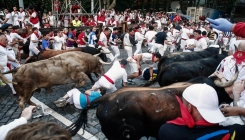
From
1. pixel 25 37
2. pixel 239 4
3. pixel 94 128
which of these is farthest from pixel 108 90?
pixel 239 4

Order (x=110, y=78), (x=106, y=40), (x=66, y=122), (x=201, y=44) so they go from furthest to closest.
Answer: (x=106, y=40) → (x=201, y=44) → (x=110, y=78) → (x=66, y=122)

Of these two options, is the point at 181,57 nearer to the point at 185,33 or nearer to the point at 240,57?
the point at 240,57

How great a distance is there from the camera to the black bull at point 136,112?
3717mm

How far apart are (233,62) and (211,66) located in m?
2.19

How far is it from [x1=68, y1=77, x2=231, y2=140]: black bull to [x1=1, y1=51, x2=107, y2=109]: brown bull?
9.17 feet

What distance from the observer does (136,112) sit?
12.1 feet

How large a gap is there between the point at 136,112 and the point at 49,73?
3.54 metres

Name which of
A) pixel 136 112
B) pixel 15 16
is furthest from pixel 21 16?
pixel 136 112

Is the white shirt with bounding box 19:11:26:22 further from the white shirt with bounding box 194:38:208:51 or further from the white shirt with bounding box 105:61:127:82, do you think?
the white shirt with bounding box 194:38:208:51

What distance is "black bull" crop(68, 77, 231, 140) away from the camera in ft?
12.2

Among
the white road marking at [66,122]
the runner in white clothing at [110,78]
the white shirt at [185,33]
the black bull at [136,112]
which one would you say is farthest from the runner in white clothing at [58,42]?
the black bull at [136,112]

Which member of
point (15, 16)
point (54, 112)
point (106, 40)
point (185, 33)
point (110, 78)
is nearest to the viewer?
point (54, 112)

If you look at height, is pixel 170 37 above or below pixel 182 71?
above

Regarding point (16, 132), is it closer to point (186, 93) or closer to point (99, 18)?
point (186, 93)
